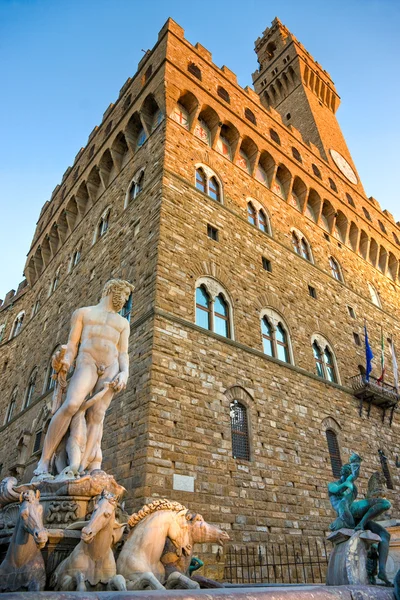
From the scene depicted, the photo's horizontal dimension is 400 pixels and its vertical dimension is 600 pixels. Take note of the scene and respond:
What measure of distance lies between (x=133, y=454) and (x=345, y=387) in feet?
25.4

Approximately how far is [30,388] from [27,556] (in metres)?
12.6

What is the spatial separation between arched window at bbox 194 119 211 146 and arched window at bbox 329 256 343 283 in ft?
22.1

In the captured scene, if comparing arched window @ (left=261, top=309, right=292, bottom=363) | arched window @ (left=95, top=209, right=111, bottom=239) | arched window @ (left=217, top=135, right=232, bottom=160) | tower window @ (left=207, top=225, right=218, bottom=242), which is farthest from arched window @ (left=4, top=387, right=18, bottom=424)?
arched window @ (left=217, top=135, right=232, bottom=160)

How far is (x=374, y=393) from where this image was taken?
12711mm

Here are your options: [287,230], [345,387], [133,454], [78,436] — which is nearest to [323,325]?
[345,387]

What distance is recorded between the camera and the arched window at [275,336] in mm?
11117

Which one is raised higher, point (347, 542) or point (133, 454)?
point (133, 454)

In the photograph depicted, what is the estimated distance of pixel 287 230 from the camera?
585 inches

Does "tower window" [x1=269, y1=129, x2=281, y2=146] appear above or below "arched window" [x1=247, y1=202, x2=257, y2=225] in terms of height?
above

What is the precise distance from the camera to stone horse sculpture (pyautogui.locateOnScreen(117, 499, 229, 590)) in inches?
119

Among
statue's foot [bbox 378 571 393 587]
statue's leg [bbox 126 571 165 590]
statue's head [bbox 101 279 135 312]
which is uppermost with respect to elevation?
statue's head [bbox 101 279 135 312]

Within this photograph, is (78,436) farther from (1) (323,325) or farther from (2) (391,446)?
(2) (391,446)

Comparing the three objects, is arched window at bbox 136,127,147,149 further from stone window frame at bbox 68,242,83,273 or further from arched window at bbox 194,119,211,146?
stone window frame at bbox 68,242,83,273

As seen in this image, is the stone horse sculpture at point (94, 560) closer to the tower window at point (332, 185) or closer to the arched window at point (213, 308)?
the arched window at point (213, 308)
